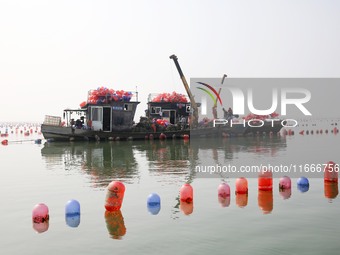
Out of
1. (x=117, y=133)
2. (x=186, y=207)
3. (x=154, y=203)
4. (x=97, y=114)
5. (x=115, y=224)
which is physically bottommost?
(x=115, y=224)

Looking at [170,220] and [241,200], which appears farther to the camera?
[241,200]

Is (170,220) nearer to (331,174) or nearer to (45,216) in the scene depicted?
(45,216)

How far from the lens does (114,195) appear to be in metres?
12.6

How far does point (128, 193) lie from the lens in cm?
1567

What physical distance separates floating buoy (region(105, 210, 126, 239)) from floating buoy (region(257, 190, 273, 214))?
3.86 m

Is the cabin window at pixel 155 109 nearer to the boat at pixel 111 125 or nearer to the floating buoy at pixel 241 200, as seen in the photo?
the boat at pixel 111 125

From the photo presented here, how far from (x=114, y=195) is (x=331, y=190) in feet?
24.0

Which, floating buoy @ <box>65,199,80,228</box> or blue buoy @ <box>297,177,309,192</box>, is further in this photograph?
blue buoy @ <box>297,177,309,192</box>

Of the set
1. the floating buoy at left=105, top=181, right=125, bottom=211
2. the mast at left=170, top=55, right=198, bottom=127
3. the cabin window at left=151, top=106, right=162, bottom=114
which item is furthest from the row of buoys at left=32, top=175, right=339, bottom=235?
the cabin window at left=151, top=106, right=162, bottom=114

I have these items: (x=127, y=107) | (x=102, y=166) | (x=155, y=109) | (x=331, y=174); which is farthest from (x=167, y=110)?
(x=331, y=174)

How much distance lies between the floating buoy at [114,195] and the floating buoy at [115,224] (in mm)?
153

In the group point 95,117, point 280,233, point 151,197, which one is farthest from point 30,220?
point 95,117

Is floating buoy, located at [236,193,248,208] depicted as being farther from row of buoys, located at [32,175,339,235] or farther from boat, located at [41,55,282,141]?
boat, located at [41,55,282,141]

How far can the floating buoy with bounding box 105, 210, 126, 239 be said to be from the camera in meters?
10.5
